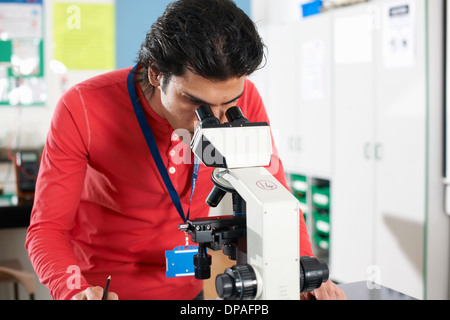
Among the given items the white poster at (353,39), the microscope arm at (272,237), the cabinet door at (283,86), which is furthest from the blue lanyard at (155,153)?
the cabinet door at (283,86)

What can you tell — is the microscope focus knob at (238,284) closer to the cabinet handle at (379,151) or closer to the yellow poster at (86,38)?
the cabinet handle at (379,151)

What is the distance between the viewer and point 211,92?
101 cm

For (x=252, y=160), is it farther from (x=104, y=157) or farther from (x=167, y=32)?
(x=104, y=157)

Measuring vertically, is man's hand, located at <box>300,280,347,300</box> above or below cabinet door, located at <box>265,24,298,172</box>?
below

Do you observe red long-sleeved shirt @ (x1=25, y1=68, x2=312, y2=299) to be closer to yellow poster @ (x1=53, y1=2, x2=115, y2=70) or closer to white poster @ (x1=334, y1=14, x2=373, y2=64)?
white poster @ (x1=334, y1=14, x2=373, y2=64)

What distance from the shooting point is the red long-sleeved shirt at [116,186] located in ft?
3.90

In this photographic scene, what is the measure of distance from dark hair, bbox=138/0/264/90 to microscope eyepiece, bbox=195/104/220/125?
0.34ft

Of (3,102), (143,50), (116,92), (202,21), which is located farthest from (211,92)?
(3,102)

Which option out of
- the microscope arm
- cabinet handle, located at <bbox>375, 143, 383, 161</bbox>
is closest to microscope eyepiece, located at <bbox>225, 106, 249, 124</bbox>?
the microscope arm

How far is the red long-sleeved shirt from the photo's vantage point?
3.90ft

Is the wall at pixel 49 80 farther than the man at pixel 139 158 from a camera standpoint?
Yes

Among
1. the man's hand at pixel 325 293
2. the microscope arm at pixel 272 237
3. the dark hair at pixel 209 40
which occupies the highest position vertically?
the dark hair at pixel 209 40

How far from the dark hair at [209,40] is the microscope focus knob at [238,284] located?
423 millimetres

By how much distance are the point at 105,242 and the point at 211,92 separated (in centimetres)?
60
